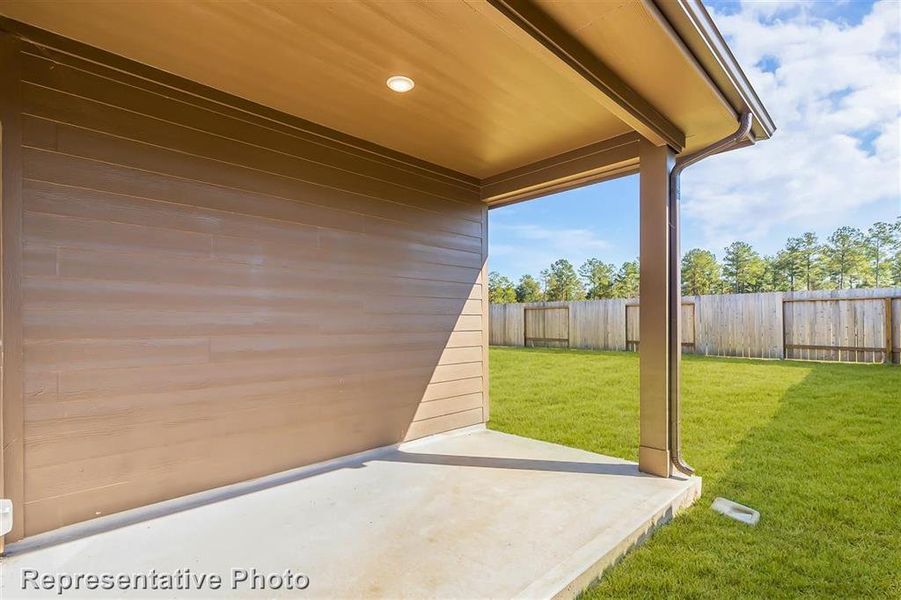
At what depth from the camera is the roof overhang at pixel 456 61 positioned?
181 cm

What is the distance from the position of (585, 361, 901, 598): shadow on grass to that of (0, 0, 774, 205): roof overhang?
230 centimetres

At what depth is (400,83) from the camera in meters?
2.39

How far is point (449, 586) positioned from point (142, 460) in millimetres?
1731

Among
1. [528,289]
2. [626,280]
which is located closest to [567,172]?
[626,280]

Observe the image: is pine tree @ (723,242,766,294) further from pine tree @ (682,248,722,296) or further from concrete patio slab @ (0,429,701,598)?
concrete patio slab @ (0,429,701,598)

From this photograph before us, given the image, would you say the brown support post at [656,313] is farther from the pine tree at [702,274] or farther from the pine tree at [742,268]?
the pine tree at [742,268]

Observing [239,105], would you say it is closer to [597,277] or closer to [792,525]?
[792,525]

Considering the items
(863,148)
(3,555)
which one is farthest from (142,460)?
(863,148)

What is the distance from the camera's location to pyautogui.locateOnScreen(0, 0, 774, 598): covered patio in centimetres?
189

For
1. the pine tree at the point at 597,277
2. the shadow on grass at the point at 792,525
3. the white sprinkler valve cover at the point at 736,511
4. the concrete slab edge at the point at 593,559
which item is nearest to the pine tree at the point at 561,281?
the pine tree at the point at 597,277

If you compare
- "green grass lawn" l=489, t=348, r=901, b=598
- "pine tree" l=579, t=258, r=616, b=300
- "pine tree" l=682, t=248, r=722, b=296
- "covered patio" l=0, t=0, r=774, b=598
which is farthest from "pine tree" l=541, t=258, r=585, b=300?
"covered patio" l=0, t=0, r=774, b=598

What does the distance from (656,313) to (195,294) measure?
9.47 ft

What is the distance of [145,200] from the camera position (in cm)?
230

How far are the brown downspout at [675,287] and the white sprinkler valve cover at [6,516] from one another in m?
3.50
